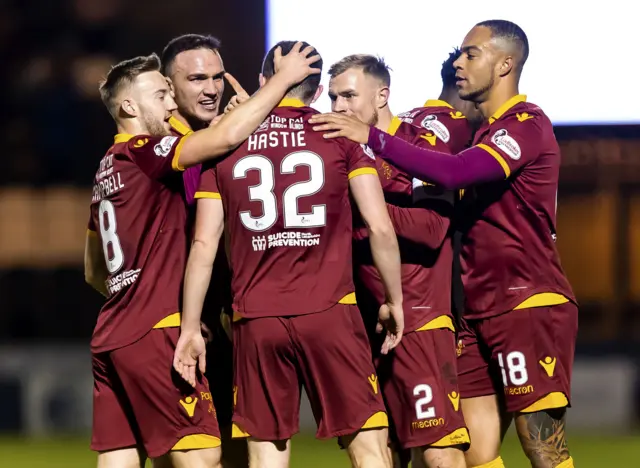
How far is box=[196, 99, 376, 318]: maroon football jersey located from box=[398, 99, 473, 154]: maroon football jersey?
2.94 ft

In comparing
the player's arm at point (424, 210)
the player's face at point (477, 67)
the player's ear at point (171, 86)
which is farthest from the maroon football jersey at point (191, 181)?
the player's face at point (477, 67)

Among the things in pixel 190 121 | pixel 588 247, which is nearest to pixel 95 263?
pixel 190 121

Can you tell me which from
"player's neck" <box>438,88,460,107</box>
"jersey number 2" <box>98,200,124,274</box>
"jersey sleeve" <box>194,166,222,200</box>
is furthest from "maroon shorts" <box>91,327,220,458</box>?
"player's neck" <box>438,88,460,107</box>

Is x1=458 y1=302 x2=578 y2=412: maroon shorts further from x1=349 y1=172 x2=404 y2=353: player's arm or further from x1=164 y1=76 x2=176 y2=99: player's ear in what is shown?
x1=164 y1=76 x2=176 y2=99: player's ear

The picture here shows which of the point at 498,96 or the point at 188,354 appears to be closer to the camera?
the point at 188,354

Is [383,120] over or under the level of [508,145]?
over

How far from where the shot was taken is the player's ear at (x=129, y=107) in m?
→ 5.93

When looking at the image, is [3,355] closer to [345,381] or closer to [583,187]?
[583,187]

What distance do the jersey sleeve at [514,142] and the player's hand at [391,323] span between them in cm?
85

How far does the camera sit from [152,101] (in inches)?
234

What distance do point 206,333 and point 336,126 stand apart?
50.4 inches

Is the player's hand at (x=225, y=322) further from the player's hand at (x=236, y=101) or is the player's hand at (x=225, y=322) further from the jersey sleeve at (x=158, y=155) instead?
the player's hand at (x=236, y=101)

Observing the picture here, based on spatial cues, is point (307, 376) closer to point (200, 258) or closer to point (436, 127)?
point (200, 258)

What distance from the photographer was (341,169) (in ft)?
18.2
